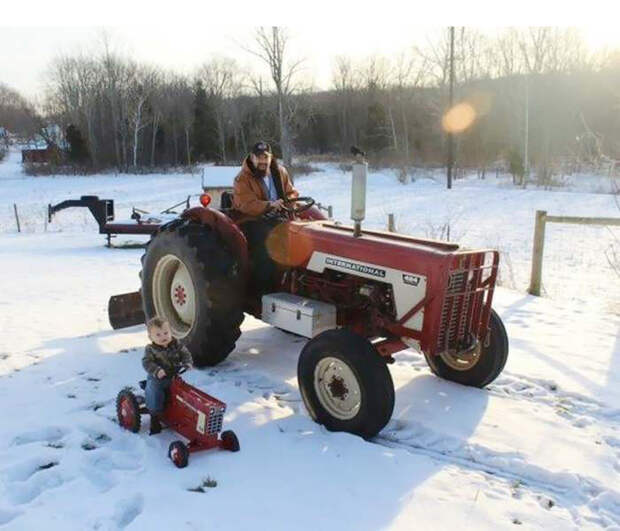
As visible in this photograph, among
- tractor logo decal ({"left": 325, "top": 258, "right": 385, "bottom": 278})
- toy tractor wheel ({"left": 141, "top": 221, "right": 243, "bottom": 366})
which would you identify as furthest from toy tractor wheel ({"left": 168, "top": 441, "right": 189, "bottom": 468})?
tractor logo decal ({"left": 325, "top": 258, "right": 385, "bottom": 278})

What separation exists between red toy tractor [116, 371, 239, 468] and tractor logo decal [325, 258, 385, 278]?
131cm

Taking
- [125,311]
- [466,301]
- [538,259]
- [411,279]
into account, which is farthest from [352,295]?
[538,259]

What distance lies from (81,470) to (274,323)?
5.71 feet

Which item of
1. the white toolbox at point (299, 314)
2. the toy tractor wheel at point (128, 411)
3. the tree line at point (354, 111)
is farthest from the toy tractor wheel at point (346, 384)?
the tree line at point (354, 111)

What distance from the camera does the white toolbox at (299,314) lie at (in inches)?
173

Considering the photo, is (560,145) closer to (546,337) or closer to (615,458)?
(546,337)

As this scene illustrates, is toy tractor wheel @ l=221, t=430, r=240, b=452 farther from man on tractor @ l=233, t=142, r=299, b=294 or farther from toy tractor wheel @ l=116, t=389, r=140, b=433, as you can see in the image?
man on tractor @ l=233, t=142, r=299, b=294

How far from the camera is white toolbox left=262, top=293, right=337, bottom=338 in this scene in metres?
4.38

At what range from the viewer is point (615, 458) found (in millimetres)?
3670

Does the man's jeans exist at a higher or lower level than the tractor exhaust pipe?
lower

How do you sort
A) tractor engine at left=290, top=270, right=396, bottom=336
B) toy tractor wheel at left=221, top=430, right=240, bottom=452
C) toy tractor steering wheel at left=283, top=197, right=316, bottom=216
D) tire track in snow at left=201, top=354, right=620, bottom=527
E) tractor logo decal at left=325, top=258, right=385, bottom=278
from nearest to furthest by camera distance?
tire track in snow at left=201, top=354, right=620, bottom=527, toy tractor wheel at left=221, top=430, right=240, bottom=452, tractor logo decal at left=325, top=258, right=385, bottom=278, tractor engine at left=290, top=270, right=396, bottom=336, toy tractor steering wheel at left=283, top=197, right=316, bottom=216

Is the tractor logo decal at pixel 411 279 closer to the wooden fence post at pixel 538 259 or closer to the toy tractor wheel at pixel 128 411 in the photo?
the toy tractor wheel at pixel 128 411

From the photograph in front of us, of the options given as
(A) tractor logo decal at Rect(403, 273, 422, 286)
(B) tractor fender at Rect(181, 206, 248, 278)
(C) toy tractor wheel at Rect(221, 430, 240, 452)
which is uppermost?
(B) tractor fender at Rect(181, 206, 248, 278)

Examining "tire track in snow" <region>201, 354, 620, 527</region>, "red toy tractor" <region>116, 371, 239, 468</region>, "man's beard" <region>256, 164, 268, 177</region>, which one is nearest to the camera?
"tire track in snow" <region>201, 354, 620, 527</region>
